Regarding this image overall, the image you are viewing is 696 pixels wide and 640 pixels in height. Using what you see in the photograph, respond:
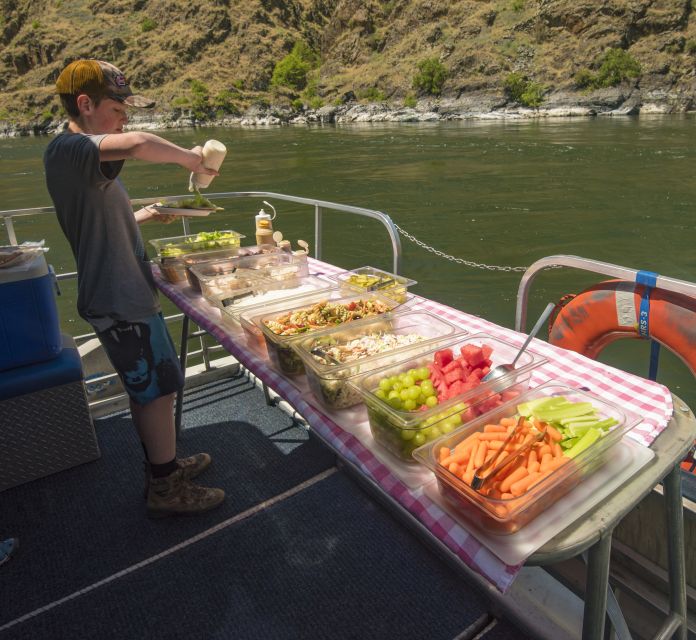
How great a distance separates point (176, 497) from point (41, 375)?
0.97 metres

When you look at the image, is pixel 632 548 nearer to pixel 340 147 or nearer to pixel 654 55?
pixel 340 147

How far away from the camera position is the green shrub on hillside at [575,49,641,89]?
61.1 metres

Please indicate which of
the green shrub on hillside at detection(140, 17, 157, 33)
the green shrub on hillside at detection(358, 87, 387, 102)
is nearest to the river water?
the green shrub on hillside at detection(358, 87, 387, 102)

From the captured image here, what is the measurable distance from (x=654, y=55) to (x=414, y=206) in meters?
65.4

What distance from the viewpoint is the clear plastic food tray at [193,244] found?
2.83m

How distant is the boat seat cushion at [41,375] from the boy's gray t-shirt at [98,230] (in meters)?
0.85

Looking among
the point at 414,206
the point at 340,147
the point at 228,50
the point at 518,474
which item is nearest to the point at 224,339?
the point at 518,474

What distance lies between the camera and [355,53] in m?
104

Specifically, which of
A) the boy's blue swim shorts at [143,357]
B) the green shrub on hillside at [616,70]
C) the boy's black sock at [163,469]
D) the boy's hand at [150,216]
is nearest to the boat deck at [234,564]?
the boy's black sock at [163,469]

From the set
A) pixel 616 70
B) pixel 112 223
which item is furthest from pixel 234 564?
pixel 616 70

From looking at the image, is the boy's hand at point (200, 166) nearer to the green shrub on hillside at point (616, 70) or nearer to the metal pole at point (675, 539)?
the metal pole at point (675, 539)

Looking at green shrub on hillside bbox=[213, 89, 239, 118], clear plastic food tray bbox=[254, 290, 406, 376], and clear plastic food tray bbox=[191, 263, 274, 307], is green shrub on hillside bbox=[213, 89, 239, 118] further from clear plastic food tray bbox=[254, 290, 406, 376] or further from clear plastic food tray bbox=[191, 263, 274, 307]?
clear plastic food tray bbox=[254, 290, 406, 376]

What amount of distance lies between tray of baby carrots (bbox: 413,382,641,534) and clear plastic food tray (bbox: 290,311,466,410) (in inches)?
14.6

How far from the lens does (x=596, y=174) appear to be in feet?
75.6
